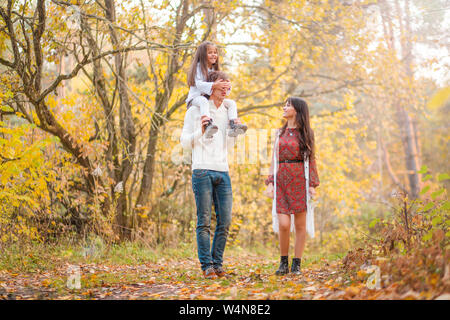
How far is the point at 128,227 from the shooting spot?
670cm

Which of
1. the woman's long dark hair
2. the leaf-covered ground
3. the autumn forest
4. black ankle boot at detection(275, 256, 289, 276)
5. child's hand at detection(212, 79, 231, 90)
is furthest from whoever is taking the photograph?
the woman's long dark hair

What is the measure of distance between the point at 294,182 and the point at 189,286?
4.52 ft

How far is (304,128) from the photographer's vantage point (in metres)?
4.06

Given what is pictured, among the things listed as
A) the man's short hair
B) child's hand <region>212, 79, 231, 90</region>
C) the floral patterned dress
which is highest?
the man's short hair

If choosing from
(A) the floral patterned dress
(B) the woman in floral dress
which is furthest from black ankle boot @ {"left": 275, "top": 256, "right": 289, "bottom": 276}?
(A) the floral patterned dress

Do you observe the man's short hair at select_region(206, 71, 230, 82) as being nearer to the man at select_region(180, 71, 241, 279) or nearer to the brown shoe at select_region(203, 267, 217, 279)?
the man at select_region(180, 71, 241, 279)

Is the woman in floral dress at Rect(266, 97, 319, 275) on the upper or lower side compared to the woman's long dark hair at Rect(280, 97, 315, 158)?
lower

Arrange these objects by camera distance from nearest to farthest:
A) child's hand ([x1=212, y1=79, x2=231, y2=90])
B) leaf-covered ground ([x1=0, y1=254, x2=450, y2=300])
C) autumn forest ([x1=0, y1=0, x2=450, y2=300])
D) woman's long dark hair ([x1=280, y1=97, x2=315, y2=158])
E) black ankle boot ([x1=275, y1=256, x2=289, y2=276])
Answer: leaf-covered ground ([x1=0, y1=254, x2=450, y2=300]), autumn forest ([x1=0, y1=0, x2=450, y2=300]), child's hand ([x1=212, y1=79, x2=231, y2=90]), black ankle boot ([x1=275, y1=256, x2=289, y2=276]), woman's long dark hair ([x1=280, y1=97, x2=315, y2=158])

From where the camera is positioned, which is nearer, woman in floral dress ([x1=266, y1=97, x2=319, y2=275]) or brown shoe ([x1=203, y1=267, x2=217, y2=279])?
brown shoe ([x1=203, y1=267, x2=217, y2=279])

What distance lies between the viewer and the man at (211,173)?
12.2 feet

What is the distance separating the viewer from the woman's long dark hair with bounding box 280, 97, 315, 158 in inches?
158

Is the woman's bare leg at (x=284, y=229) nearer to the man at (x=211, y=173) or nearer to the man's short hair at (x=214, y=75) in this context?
the man at (x=211, y=173)

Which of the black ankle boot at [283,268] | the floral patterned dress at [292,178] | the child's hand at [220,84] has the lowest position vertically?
the black ankle boot at [283,268]

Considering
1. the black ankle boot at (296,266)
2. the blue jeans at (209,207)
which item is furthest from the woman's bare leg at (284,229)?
the blue jeans at (209,207)
